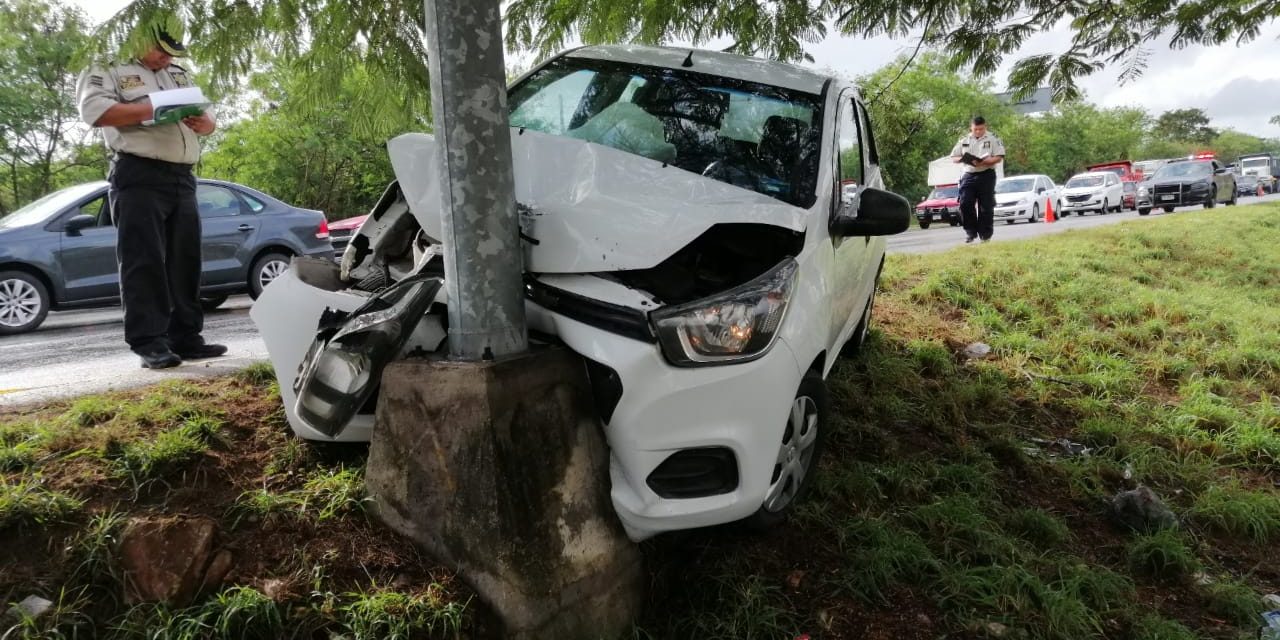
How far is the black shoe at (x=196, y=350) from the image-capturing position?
→ 163 inches

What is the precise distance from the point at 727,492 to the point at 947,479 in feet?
5.64

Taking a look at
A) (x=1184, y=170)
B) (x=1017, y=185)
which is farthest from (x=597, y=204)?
(x=1184, y=170)

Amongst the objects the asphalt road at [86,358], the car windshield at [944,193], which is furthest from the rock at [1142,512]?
the car windshield at [944,193]

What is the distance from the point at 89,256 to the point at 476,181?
265 inches

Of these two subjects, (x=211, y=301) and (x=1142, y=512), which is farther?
(x=211, y=301)

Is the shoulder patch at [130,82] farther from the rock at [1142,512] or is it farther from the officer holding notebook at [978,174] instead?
the officer holding notebook at [978,174]

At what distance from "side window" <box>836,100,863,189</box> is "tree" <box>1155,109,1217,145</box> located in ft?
276

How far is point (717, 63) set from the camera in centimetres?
353

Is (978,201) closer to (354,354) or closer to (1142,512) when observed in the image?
(1142,512)

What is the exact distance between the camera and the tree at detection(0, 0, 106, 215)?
2.60m

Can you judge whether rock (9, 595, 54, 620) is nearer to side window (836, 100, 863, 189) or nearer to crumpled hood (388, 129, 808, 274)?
crumpled hood (388, 129, 808, 274)

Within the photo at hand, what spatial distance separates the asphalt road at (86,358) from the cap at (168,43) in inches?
60.5

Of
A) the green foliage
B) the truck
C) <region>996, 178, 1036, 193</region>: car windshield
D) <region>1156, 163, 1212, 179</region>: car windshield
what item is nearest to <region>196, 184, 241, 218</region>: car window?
the green foliage

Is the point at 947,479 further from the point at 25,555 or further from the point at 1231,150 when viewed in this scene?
the point at 1231,150
